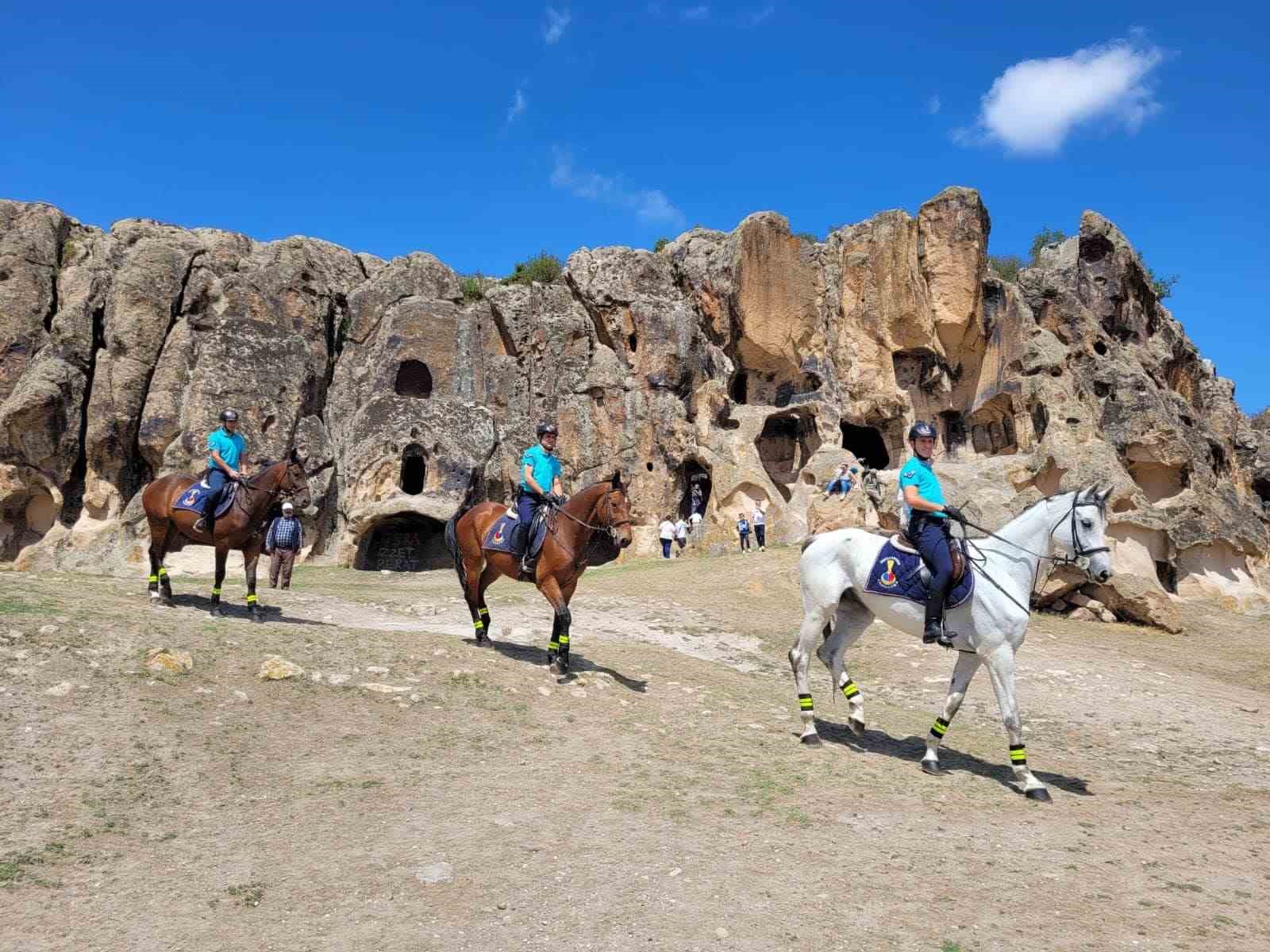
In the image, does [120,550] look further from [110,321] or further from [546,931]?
[546,931]

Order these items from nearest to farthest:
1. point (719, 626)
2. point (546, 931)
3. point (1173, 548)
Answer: point (546, 931) → point (719, 626) → point (1173, 548)

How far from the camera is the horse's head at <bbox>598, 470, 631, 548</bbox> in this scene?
28.3 feet

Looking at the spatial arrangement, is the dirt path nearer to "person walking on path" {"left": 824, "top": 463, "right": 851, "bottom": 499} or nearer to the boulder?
the boulder

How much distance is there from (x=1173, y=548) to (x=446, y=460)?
2063cm

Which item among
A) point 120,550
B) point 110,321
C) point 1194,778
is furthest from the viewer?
point 110,321

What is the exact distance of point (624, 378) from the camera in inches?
1096

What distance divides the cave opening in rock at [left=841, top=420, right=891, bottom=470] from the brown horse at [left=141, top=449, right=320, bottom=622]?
2392 cm

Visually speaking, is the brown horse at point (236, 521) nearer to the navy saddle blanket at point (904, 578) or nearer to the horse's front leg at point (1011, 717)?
the navy saddle blanket at point (904, 578)

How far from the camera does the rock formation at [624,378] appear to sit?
24125 mm

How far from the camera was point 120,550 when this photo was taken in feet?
78.0

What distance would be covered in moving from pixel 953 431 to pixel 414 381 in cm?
1927

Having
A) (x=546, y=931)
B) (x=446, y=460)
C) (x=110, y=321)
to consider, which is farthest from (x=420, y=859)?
(x=110, y=321)

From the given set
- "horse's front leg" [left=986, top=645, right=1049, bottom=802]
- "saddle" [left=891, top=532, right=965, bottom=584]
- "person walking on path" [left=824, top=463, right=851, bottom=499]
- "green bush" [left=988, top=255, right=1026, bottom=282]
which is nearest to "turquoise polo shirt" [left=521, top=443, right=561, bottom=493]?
"saddle" [left=891, top=532, right=965, bottom=584]

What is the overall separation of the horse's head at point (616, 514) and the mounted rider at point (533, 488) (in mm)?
676
